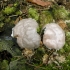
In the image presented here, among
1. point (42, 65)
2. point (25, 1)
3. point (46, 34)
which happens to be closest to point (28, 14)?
point (25, 1)

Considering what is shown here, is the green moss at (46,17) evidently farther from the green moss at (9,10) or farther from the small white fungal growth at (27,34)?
the green moss at (9,10)

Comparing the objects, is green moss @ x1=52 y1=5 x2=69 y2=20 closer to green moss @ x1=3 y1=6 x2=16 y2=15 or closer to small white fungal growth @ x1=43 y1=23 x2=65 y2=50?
small white fungal growth @ x1=43 y1=23 x2=65 y2=50

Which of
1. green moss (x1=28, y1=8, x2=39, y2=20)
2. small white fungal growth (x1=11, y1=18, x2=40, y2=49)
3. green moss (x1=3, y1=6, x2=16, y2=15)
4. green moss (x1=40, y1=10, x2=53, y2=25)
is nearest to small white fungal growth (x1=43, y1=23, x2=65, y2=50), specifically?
small white fungal growth (x1=11, y1=18, x2=40, y2=49)

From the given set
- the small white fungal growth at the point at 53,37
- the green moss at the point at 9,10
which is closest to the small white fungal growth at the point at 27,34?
the small white fungal growth at the point at 53,37

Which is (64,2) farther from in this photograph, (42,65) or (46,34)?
(42,65)

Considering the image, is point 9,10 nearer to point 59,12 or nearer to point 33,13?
point 33,13
